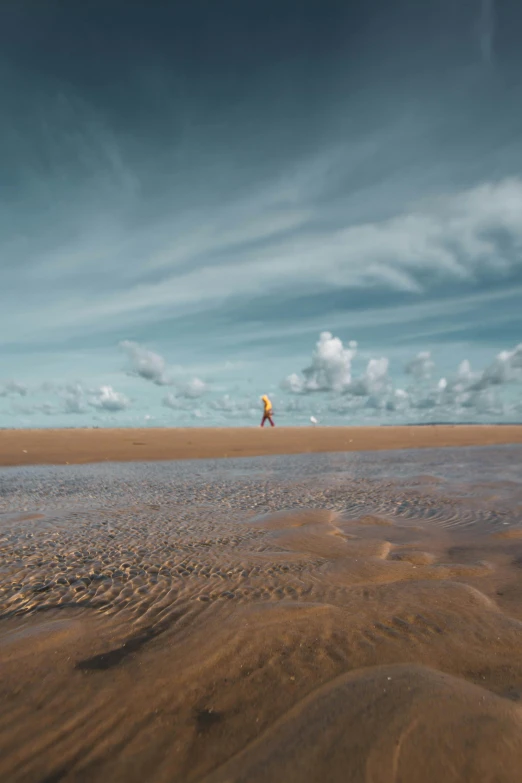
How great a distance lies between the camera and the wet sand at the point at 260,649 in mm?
1920

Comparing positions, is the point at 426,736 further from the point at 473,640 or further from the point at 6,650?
the point at 6,650

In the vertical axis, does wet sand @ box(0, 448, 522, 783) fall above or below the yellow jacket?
below

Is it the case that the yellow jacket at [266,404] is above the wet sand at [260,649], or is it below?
above

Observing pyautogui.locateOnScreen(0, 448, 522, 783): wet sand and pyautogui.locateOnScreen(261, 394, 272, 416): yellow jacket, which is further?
pyautogui.locateOnScreen(261, 394, 272, 416): yellow jacket

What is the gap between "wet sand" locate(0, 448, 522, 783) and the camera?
1.92 m

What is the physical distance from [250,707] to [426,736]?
0.87 metres

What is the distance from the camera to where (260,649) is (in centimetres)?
282

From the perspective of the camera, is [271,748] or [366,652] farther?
[366,652]

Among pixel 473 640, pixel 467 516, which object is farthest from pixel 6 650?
pixel 467 516

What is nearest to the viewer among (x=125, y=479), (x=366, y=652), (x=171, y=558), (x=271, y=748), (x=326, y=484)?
(x=271, y=748)

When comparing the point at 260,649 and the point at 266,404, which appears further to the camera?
the point at 266,404

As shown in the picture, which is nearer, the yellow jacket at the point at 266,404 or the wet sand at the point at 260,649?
the wet sand at the point at 260,649

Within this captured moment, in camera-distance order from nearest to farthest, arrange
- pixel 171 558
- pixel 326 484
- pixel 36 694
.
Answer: pixel 36 694
pixel 171 558
pixel 326 484

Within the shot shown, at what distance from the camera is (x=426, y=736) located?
1955 millimetres
